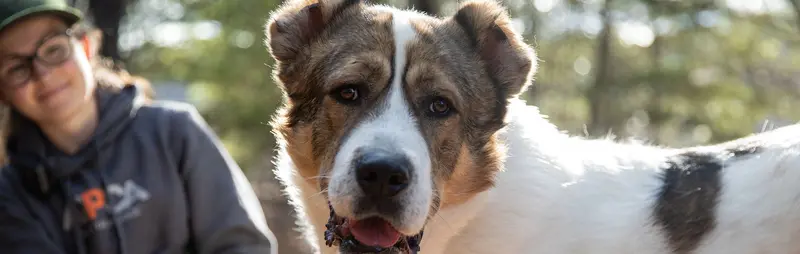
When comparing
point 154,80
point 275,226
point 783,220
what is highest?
point 783,220

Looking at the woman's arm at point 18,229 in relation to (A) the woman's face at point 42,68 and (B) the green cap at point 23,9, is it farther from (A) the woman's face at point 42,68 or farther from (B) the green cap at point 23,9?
(B) the green cap at point 23,9

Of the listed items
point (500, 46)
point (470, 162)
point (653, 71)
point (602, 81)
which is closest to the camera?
point (470, 162)

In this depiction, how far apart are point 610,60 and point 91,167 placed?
16.0m

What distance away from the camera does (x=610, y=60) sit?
1884 centimetres

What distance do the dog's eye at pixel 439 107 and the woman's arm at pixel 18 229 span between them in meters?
2.17

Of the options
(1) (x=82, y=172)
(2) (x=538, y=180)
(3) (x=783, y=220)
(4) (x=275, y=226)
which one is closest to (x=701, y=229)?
(3) (x=783, y=220)

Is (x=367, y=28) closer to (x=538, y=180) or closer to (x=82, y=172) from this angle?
(x=538, y=180)

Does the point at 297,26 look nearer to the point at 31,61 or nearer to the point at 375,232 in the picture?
the point at 375,232

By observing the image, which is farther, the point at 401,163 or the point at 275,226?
the point at 275,226

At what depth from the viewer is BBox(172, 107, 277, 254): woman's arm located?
4.38 m

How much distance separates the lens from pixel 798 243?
3.27 meters

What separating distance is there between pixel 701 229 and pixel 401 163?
53.0 inches

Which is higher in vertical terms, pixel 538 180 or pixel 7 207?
pixel 538 180

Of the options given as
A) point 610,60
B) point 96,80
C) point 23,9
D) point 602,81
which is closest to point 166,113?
point 96,80
